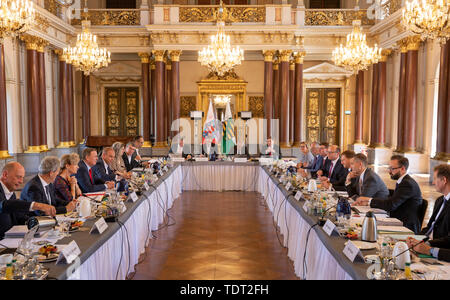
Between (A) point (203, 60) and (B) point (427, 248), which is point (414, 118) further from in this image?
(B) point (427, 248)

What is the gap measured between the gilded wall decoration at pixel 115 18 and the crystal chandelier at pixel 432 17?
38.0 ft

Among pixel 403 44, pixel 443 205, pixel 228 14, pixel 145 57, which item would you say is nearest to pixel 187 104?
pixel 145 57

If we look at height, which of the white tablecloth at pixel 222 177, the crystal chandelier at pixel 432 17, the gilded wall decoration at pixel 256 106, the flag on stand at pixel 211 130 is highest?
the crystal chandelier at pixel 432 17

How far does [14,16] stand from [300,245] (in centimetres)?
586

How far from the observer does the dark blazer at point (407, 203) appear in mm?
4457

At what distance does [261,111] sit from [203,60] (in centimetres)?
703

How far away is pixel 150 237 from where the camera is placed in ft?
20.3

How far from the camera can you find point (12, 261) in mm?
2549

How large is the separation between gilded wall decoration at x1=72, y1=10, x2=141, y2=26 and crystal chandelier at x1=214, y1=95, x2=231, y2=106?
182 inches

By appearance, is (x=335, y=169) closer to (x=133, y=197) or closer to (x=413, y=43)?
(x=133, y=197)

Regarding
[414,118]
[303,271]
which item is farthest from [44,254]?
[414,118]

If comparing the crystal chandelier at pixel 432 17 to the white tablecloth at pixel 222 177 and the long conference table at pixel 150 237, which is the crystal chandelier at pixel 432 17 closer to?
the long conference table at pixel 150 237

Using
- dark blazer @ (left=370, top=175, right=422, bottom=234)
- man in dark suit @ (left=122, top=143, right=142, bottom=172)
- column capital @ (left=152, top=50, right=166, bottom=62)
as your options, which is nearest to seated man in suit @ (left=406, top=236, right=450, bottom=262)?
dark blazer @ (left=370, top=175, right=422, bottom=234)

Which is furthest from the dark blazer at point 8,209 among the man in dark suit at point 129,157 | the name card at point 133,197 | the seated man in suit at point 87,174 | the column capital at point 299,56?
the column capital at point 299,56
